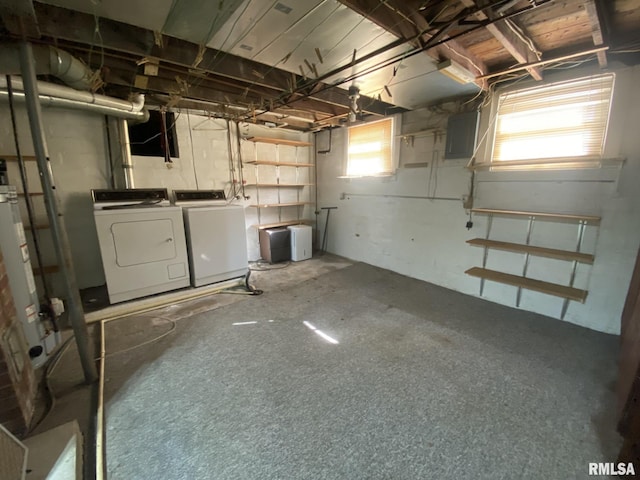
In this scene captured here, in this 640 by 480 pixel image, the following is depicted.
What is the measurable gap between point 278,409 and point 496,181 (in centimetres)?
324

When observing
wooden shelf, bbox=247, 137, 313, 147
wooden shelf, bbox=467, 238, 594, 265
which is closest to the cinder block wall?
wooden shelf, bbox=247, 137, 313, 147

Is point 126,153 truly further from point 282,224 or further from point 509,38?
point 509,38

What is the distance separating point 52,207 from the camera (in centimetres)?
161

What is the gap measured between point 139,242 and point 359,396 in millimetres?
2835

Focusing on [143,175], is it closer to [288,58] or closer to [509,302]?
[288,58]

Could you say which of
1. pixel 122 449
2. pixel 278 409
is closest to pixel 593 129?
pixel 278 409

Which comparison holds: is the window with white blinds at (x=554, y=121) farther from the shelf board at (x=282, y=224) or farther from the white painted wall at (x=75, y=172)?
the white painted wall at (x=75, y=172)

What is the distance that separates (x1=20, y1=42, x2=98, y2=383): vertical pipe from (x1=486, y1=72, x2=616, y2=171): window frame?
12.9 feet

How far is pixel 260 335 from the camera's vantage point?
8.05 feet

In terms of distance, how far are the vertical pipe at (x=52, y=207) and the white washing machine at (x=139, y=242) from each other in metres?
1.19

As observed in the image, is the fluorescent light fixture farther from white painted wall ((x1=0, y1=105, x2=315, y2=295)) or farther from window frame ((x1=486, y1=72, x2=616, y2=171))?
white painted wall ((x1=0, y1=105, x2=315, y2=295))

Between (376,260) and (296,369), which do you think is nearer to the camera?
(296,369)

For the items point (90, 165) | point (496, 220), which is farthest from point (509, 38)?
point (90, 165)

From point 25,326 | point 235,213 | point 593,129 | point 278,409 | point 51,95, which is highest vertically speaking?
point 51,95
